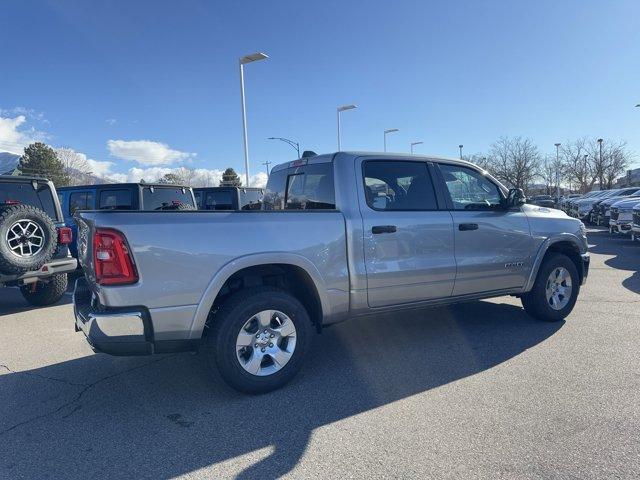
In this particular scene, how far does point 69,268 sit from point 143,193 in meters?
2.37

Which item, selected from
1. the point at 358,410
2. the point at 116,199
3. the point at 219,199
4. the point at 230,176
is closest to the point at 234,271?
the point at 358,410

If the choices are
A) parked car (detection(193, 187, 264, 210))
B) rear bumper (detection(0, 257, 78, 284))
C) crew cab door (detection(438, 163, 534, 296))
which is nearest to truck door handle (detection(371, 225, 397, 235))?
crew cab door (detection(438, 163, 534, 296))

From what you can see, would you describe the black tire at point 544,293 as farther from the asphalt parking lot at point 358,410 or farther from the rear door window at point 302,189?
the rear door window at point 302,189

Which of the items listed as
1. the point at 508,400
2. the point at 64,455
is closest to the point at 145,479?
the point at 64,455

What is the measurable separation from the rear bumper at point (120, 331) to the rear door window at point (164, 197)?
19.2 feet

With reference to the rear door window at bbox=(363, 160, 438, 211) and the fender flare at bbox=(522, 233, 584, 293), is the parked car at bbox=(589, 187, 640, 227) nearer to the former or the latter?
the fender flare at bbox=(522, 233, 584, 293)

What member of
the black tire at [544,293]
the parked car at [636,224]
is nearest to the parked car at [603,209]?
the parked car at [636,224]

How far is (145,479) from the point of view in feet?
8.69

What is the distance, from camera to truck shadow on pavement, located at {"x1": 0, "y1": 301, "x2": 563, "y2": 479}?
2.85 metres

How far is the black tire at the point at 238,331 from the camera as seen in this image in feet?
11.5

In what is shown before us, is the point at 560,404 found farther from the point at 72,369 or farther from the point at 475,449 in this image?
the point at 72,369

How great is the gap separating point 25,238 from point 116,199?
9.64ft

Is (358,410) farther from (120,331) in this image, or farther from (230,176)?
(230,176)

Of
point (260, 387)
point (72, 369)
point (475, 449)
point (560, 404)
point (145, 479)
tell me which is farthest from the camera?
point (72, 369)
